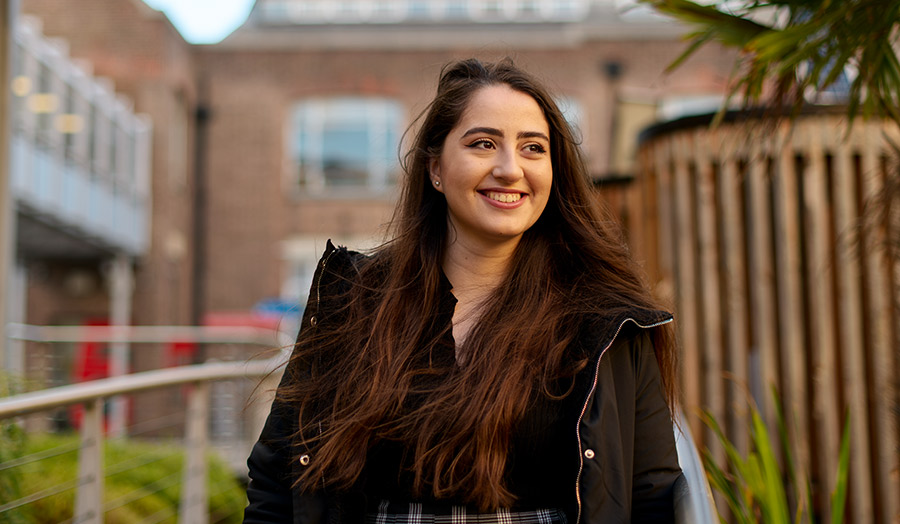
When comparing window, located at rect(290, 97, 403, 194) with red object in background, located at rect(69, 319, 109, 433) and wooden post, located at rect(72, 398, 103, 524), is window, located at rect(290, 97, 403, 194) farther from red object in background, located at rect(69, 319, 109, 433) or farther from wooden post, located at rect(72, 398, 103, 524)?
wooden post, located at rect(72, 398, 103, 524)

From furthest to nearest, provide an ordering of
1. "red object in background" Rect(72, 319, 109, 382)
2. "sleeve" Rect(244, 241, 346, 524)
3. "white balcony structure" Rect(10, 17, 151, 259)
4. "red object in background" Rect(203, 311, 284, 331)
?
"red object in background" Rect(203, 311, 284, 331) < "white balcony structure" Rect(10, 17, 151, 259) < "red object in background" Rect(72, 319, 109, 382) < "sleeve" Rect(244, 241, 346, 524)

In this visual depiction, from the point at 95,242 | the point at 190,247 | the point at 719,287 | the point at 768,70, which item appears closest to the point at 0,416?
the point at 768,70

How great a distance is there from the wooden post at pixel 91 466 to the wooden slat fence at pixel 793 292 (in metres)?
2.55

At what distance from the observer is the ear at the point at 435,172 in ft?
8.20

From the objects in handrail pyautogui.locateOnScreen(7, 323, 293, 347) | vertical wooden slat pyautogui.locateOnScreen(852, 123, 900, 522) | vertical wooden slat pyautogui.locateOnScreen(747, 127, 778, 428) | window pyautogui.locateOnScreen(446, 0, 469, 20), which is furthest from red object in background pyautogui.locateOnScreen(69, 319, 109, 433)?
window pyautogui.locateOnScreen(446, 0, 469, 20)

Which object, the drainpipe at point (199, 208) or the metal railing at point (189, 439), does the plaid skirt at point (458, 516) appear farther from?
the drainpipe at point (199, 208)

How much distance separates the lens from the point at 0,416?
2633 mm

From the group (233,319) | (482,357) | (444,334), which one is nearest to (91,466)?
(444,334)

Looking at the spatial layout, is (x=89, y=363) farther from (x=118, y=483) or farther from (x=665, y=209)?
(x=665, y=209)

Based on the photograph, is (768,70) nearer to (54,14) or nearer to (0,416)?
(0,416)

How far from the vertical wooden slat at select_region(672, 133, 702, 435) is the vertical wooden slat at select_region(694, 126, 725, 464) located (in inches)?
1.7

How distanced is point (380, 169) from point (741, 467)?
702 inches

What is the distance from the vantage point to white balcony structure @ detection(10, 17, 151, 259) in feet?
41.2

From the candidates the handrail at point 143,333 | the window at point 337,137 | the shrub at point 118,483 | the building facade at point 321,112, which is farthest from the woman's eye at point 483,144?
the window at point 337,137
